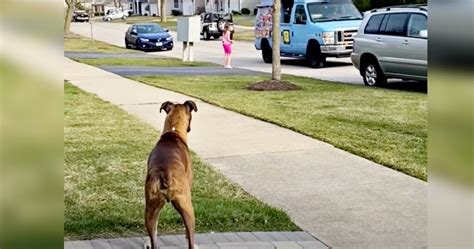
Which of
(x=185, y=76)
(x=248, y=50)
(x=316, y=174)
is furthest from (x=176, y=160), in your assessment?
(x=248, y=50)

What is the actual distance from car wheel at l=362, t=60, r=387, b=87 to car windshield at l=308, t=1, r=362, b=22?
7240 mm

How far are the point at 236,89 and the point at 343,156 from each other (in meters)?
7.14

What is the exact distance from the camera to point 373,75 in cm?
1484

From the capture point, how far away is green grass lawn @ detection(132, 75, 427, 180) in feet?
25.2

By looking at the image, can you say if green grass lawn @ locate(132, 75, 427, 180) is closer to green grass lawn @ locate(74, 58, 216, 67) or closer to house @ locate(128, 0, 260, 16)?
green grass lawn @ locate(74, 58, 216, 67)

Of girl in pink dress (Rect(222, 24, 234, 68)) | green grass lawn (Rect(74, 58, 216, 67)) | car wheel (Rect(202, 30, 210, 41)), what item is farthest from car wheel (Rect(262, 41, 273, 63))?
car wheel (Rect(202, 30, 210, 41))

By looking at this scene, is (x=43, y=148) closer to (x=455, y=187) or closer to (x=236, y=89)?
(x=455, y=187)

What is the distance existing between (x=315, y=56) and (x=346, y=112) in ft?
36.9

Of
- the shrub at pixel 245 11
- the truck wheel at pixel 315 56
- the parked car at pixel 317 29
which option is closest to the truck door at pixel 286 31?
the parked car at pixel 317 29

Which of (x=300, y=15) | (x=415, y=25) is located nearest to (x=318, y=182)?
(x=415, y=25)

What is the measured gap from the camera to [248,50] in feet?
105

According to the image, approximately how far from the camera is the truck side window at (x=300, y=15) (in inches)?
882

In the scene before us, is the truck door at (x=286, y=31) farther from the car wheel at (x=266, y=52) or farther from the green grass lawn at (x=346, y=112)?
the green grass lawn at (x=346, y=112)

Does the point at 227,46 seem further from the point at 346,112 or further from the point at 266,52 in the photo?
the point at 346,112
